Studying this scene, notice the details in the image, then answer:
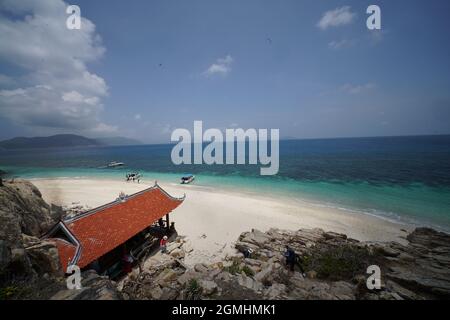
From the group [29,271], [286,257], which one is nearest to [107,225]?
[29,271]

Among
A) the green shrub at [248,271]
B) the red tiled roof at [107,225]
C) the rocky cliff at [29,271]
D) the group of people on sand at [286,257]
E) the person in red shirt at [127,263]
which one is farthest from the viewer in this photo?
the person in red shirt at [127,263]

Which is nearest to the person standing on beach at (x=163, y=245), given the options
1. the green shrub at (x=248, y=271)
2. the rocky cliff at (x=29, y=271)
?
the green shrub at (x=248, y=271)

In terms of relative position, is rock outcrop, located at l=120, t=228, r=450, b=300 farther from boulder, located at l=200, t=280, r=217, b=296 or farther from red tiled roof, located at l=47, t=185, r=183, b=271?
red tiled roof, located at l=47, t=185, r=183, b=271

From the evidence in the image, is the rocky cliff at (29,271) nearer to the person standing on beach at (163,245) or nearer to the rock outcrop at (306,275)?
the rock outcrop at (306,275)

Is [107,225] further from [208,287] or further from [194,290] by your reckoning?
[208,287]
